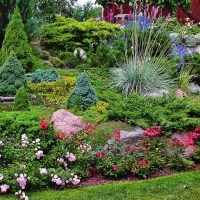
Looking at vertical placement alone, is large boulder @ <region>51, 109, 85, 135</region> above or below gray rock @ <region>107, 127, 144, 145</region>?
above

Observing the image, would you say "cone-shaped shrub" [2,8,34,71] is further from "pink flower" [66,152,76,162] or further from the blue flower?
"pink flower" [66,152,76,162]

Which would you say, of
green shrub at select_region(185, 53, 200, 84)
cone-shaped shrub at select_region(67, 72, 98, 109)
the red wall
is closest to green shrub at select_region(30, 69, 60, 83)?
cone-shaped shrub at select_region(67, 72, 98, 109)

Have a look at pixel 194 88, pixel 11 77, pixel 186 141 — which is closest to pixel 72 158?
pixel 186 141

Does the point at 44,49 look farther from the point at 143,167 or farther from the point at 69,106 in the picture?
the point at 143,167

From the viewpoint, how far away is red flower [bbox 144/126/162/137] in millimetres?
7395

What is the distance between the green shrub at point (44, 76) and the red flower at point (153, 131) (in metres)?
3.59

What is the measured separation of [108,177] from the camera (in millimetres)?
7086

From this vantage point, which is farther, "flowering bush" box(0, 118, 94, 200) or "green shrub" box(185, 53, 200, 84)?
"green shrub" box(185, 53, 200, 84)

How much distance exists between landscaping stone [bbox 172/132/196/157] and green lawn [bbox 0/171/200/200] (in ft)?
2.32

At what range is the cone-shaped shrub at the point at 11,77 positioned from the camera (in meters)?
9.76

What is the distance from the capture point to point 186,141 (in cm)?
778

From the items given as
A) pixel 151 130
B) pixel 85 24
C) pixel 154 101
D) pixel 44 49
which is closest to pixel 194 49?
pixel 85 24

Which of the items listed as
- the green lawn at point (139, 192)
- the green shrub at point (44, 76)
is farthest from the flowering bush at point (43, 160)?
the green shrub at point (44, 76)

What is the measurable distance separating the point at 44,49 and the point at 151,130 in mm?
6870
